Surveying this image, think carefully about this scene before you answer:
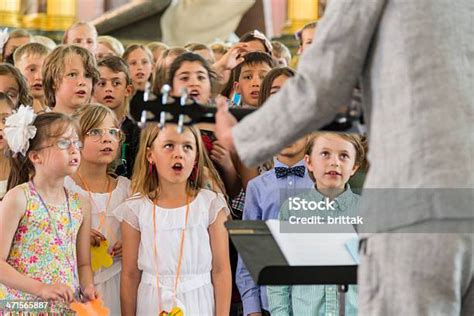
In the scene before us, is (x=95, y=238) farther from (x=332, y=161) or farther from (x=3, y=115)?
(x=332, y=161)

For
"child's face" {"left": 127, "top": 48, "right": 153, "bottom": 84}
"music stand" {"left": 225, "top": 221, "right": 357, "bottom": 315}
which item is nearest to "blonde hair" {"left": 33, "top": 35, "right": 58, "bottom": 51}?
"child's face" {"left": 127, "top": 48, "right": 153, "bottom": 84}

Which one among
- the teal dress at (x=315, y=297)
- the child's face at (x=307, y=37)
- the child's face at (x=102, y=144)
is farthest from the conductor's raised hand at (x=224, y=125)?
the child's face at (x=307, y=37)

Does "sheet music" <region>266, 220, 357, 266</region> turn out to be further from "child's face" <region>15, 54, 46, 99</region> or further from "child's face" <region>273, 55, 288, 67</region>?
"child's face" <region>273, 55, 288, 67</region>

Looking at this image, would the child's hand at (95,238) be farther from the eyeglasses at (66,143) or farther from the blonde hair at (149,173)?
the eyeglasses at (66,143)

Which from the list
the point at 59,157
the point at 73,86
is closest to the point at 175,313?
the point at 59,157

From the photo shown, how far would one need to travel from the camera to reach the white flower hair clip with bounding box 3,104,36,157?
480 cm

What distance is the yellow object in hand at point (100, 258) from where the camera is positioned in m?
5.01

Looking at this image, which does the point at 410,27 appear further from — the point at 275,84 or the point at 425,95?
the point at 275,84

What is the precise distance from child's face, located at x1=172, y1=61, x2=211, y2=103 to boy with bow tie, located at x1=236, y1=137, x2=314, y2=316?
0.54m

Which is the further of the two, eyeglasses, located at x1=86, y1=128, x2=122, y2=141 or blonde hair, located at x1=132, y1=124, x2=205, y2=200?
eyeglasses, located at x1=86, y1=128, x2=122, y2=141

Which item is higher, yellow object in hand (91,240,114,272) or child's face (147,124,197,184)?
child's face (147,124,197,184)

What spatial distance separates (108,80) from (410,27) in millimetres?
3492

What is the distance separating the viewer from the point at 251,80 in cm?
603

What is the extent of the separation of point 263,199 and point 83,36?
2.82 meters
